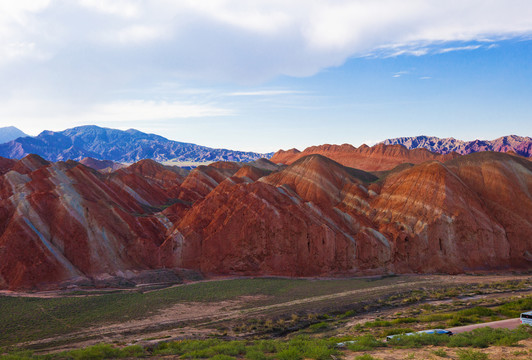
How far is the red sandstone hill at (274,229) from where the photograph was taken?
2023 inches

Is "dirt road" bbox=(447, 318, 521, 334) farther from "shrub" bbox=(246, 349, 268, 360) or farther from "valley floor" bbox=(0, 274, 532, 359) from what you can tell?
"shrub" bbox=(246, 349, 268, 360)

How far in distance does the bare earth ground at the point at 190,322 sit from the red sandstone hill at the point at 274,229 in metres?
8.77

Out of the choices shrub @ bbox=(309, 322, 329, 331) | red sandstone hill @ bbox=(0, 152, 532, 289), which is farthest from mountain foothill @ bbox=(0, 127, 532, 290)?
shrub @ bbox=(309, 322, 329, 331)

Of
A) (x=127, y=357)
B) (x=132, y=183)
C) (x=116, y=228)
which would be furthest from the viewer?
(x=132, y=183)

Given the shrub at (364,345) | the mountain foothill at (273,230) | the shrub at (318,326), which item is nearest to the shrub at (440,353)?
the shrub at (364,345)

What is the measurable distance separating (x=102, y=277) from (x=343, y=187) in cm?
4806

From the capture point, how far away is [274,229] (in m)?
57.8

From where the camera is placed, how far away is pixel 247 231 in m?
57.4

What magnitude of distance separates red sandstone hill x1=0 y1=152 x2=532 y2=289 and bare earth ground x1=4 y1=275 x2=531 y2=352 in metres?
8.77

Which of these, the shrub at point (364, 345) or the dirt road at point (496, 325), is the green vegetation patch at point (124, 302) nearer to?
the dirt road at point (496, 325)

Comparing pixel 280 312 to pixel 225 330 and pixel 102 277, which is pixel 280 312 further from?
pixel 102 277

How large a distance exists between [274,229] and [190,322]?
24469mm

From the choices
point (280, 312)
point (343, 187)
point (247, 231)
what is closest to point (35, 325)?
point (280, 312)

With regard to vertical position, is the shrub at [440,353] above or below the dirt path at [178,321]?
above
